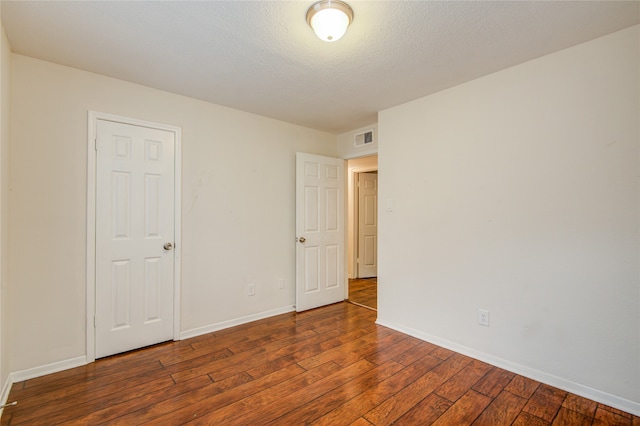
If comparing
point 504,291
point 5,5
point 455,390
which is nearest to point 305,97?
point 5,5

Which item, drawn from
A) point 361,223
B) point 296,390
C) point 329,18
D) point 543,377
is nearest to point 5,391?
point 296,390

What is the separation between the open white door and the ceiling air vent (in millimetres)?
363

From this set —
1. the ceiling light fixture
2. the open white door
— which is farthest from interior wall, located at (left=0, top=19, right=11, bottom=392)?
the open white door

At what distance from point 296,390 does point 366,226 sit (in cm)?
407

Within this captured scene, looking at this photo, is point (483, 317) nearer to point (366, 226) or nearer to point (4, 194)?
point (366, 226)

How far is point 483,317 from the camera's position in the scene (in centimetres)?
241

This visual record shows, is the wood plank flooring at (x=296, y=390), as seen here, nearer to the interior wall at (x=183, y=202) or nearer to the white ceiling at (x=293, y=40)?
the interior wall at (x=183, y=202)

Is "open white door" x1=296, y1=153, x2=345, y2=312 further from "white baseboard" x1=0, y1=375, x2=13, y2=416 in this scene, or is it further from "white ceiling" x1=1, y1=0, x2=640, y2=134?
"white baseboard" x1=0, y1=375, x2=13, y2=416

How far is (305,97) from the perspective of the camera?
2.84 m

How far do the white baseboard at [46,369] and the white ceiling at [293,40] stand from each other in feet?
7.55

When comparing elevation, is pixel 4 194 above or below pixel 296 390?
above

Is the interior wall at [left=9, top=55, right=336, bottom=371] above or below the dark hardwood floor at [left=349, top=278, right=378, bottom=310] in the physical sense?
above

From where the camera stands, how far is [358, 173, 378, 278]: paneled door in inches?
224

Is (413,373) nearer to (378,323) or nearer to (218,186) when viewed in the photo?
(378,323)
